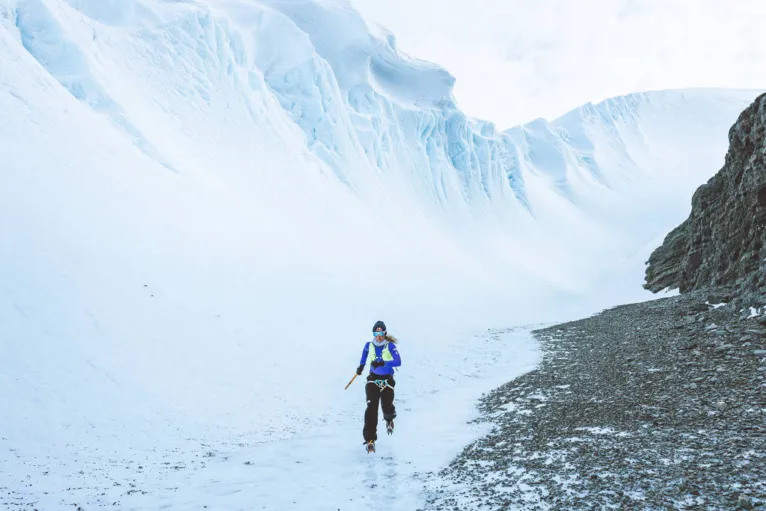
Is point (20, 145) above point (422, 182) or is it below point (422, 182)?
below

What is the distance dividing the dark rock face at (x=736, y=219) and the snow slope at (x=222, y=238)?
384 inches

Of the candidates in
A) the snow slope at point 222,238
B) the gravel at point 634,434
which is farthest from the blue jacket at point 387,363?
the gravel at point 634,434

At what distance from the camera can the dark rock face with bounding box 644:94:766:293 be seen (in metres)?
20.6

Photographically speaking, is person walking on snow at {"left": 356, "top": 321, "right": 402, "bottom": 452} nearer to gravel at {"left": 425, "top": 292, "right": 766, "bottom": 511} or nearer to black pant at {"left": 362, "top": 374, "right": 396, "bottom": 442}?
black pant at {"left": 362, "top": 374, "right": 396, "bottom": 442}

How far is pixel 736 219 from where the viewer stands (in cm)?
2341

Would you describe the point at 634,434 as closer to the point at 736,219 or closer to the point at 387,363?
the point at 387,363

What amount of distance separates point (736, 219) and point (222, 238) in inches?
929

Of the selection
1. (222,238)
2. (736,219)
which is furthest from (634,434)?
(736,219)

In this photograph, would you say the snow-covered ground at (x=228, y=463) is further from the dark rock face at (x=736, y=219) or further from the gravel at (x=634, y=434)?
the dark rock face at (x=736, y=219)

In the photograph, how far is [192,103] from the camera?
1168 inches

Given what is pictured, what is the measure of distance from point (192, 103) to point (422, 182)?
28.0 m

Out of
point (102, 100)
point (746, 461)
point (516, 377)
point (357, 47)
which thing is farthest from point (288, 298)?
point (357, 47)

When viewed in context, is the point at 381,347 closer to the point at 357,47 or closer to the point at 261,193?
the point at 261,193

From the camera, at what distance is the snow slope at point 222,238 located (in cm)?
1012
